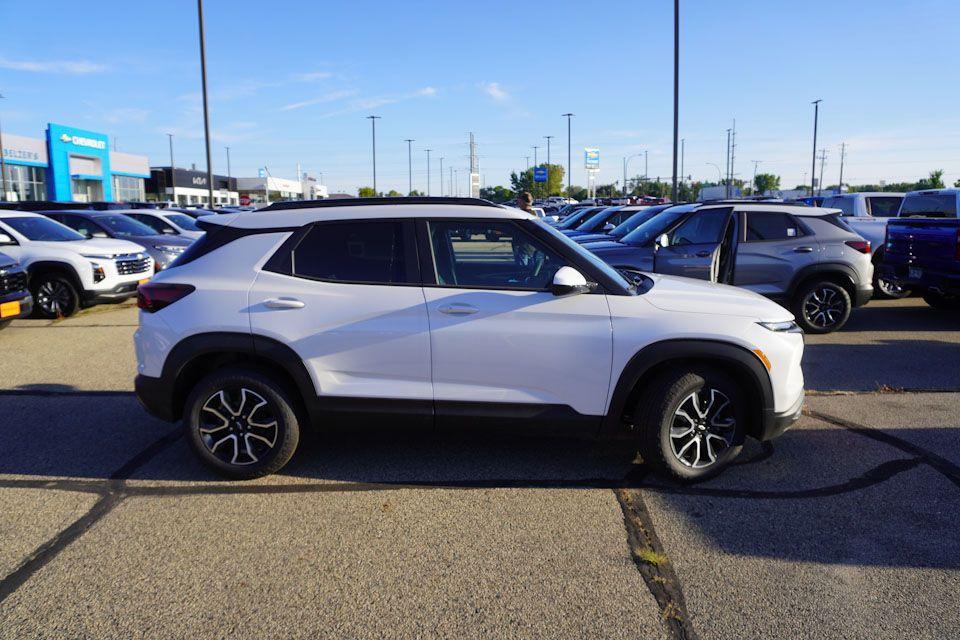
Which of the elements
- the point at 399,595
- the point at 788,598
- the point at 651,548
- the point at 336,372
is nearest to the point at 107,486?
the point at 336,372

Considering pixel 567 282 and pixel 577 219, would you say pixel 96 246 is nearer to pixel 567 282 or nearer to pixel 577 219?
pixel 567 282

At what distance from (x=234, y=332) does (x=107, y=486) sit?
1259 mm

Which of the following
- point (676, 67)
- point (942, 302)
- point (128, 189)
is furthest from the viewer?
point (128, 189)

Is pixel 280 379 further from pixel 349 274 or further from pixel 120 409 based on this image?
pixel 120 409

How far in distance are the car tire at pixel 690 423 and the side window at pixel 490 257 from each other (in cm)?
97

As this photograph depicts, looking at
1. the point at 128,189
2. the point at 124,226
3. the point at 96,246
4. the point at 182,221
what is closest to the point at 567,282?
the point at 96,246

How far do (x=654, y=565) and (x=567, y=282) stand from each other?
156 centimetres

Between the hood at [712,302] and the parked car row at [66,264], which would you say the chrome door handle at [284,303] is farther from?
the parked car row at [66,264]

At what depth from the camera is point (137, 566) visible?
11.5 ft

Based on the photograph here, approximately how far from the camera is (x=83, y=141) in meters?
50.8

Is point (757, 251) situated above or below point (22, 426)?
above

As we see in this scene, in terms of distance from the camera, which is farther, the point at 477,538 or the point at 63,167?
the point at 63,167

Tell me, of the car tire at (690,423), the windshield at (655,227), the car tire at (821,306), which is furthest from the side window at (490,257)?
the car tire at (821,306)

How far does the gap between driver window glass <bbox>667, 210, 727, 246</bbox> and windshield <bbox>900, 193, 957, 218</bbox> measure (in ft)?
14.5
